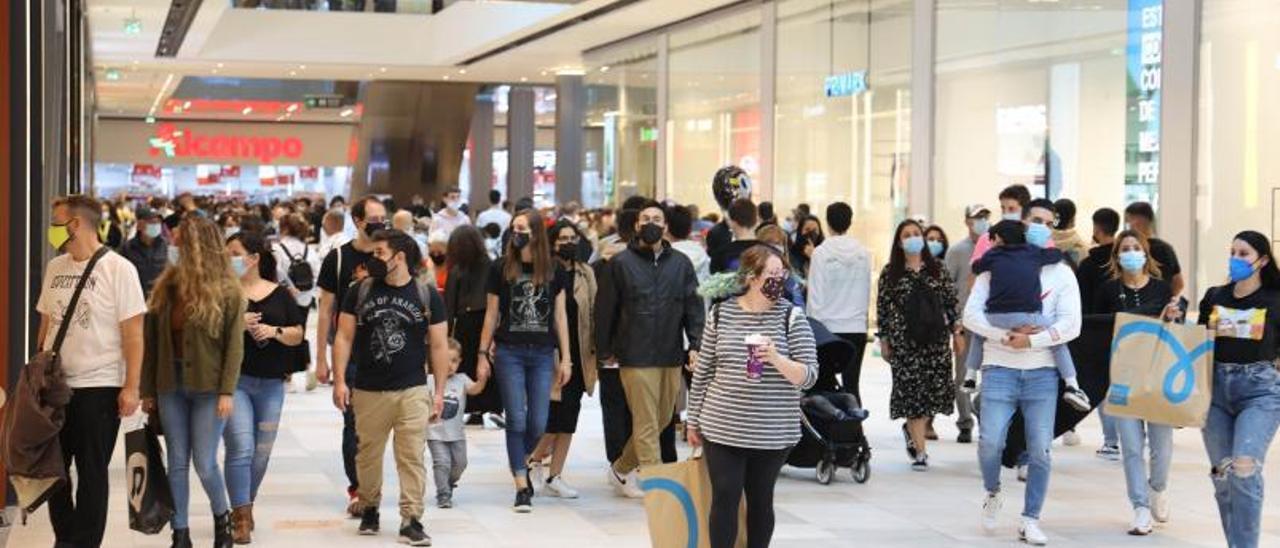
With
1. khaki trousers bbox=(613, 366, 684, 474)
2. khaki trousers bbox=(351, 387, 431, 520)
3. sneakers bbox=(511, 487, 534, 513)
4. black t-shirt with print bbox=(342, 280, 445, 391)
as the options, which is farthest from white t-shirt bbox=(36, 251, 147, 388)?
khaki trousers bbox=(613, 366, 684, 474)

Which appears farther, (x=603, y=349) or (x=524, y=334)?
(x=603, y=349)

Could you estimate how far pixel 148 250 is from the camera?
16.9 metres

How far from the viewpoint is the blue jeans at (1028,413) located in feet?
29.1

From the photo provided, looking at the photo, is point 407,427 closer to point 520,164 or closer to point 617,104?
point 617,104

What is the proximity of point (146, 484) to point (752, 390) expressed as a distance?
278 cm

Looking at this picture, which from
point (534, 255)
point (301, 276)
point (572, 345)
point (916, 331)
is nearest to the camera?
point (534, 255)

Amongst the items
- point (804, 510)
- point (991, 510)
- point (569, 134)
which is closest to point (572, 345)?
point (804, 510)

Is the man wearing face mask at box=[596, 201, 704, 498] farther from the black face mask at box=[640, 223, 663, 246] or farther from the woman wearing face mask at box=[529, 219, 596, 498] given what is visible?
the woman wearing face mask at box=[529, 219, 596, 498]

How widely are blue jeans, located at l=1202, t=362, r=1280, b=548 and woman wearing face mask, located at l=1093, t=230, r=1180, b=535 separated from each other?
1.38 m

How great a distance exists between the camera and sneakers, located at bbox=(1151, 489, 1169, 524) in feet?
31.7

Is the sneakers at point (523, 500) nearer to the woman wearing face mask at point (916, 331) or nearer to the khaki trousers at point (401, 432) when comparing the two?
the khaki trousers at point (401, 432)

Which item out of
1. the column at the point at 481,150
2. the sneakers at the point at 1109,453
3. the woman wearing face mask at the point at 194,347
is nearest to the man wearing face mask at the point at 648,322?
the woman wearing face mask at the point at 194,347

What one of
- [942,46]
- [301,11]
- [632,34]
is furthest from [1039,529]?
[301,11]

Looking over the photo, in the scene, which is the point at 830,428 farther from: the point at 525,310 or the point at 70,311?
the point at 70,311
